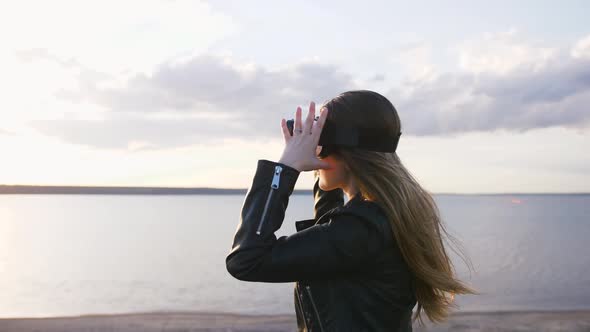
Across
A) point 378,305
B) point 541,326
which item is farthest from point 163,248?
point 378,305

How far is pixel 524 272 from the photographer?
1272 inches

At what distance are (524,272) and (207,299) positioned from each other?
62.7 ft

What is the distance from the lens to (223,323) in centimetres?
1480

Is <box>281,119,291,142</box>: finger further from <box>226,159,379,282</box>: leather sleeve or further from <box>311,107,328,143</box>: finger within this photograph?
<box>226,159,379,282</box>: leather sleeve

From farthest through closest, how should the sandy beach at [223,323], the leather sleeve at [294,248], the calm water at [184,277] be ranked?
1. the calm water at [184,277]
2. the sandy beach at [223,323]
3. the leather sleeve at [294,248]

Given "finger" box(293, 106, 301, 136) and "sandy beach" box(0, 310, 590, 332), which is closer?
"finger" box(293, 106, 301, 136)

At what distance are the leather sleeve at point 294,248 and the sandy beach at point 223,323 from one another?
11.7 meters

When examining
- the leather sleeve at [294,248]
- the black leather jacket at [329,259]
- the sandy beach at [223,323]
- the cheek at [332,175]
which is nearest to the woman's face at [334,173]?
the cheek at [332,175]

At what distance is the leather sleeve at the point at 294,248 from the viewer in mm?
1888

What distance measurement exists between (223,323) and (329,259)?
44.7 feet

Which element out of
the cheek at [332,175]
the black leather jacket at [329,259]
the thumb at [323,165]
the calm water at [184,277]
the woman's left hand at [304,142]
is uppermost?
the woman's left hand at [304,142]

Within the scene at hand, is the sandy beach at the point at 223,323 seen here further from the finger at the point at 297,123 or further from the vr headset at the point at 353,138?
the finger at the point at 297,123

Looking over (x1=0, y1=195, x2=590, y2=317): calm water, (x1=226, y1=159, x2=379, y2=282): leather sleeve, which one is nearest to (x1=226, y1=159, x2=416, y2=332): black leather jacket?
(x1=226, y1=159, x2=379, y2=282): leather sleeve

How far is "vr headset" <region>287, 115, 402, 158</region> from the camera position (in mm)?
2041
